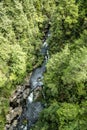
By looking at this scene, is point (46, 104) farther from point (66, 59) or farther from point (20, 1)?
point (20, 1)

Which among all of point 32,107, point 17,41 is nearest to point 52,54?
point 17,41

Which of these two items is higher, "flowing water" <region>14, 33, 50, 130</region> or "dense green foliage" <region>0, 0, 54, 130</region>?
"dense green foliage" <region>0, 0, 54, 130</region>

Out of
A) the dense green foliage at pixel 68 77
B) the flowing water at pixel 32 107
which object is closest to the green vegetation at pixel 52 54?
the dense green foliage at pixel 68 77

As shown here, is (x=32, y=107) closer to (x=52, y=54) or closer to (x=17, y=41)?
(x=52, y=54)

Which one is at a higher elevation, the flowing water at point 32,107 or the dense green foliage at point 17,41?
the dense green foliage at point 17,41

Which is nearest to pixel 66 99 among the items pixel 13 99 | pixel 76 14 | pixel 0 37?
pixel 13 99

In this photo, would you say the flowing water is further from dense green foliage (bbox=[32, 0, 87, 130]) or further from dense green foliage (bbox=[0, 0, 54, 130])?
dense green foliage (bbox=[32, 0, 87, 130])

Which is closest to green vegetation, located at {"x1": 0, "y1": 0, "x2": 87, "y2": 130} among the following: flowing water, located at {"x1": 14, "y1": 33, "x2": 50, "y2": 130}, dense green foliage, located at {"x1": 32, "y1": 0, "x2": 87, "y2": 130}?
dense green foliage, located at {"x1": 32, "y1": 0, "x2": 87, "y2": 130}

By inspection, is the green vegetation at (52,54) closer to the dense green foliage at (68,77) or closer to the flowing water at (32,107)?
the dense green foliage at (68,77)

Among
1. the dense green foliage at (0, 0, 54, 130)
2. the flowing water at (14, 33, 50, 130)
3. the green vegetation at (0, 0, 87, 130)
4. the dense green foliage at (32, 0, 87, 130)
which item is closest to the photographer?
the dense green foliage at (32, 0, 87, 130)
